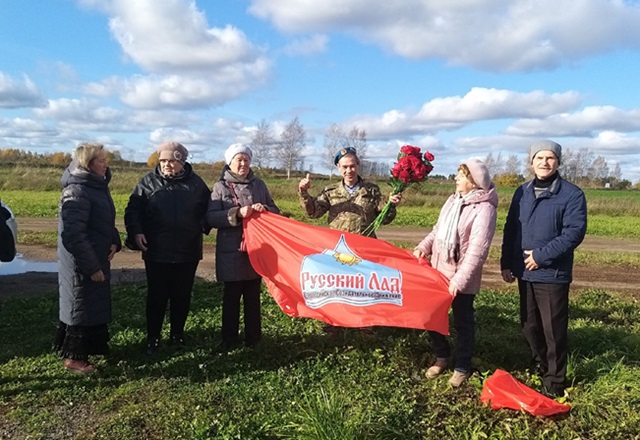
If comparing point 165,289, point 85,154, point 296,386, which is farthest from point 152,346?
point 85,154

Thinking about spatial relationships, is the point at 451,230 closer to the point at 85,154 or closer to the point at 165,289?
the point at 165,289

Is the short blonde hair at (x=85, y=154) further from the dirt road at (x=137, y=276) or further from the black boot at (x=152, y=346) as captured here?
the dirt road at (x=137, y=276)

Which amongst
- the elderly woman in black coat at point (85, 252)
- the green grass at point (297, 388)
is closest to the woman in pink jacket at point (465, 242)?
the green grass at point (297, 388)

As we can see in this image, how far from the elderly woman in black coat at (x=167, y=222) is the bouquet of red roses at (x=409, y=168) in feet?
6.64

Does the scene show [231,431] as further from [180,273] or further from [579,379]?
[579,379]

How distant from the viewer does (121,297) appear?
8156mm

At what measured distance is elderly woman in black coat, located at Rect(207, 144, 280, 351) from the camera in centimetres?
536

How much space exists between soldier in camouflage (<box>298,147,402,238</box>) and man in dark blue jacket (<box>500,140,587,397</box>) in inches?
54.3

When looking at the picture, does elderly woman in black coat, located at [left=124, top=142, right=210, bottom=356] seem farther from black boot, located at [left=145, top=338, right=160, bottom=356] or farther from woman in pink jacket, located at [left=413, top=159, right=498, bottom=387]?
woman in pink jacket, located at [left=413, top=159, right=498, bottom=387]

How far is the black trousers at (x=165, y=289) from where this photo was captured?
219 inches

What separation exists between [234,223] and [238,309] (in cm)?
103

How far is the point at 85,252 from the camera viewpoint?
15.7 ft

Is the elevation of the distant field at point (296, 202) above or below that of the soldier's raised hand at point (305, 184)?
below

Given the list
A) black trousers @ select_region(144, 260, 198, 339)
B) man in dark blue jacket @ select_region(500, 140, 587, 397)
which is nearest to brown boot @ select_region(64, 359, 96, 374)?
black trousers @ select_region(144, 260, 198, 339)
